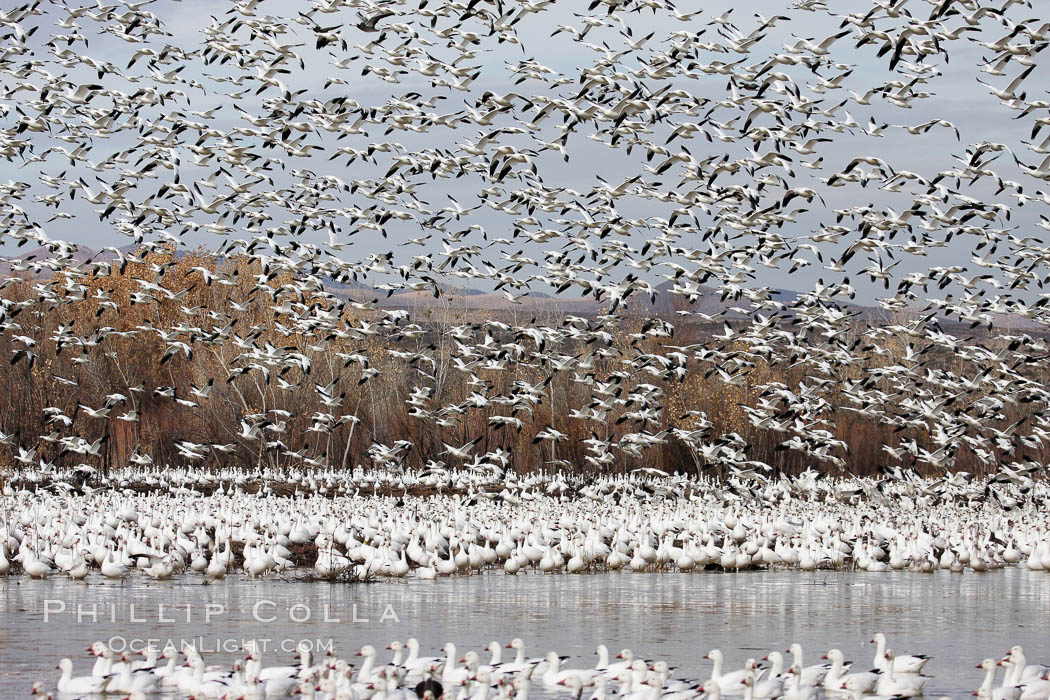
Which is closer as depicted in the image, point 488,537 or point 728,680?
point 728,680

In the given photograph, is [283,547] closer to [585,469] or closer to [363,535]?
[363,535]

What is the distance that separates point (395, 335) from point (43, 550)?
8.60 m

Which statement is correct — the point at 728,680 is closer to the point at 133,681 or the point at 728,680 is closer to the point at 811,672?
the point at 811,672

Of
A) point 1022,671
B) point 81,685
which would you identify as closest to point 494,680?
point 81,685

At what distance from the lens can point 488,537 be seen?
2705 centimetres

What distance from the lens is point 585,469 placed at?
45.9 m

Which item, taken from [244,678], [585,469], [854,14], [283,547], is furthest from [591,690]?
[585,469]

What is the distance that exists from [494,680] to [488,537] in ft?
45.8

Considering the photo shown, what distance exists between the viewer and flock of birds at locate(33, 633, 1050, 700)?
1256cm

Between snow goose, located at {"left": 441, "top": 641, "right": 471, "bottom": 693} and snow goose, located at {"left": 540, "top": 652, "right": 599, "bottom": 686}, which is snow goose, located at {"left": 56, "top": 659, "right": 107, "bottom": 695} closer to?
snow goose, located at {"left": 441, "top": 641, "right": 471, "bottom": 693}

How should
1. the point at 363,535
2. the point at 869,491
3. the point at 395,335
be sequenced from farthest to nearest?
the point at 869,491 < the point at 395,335 < the point at 363,535

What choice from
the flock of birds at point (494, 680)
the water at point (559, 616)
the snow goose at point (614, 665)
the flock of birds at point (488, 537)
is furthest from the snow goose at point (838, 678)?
the flock of birds at point (488, 537)

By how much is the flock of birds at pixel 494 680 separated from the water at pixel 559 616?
0.79 metres

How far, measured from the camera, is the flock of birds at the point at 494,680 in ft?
41.2
